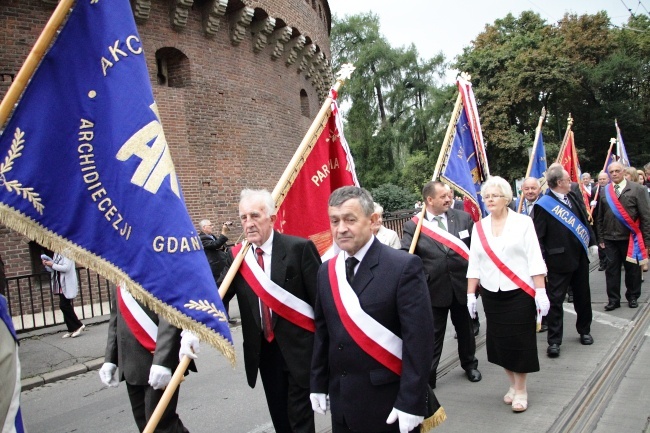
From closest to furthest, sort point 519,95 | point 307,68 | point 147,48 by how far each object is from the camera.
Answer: point 147,48 → point 307,68 → point 519,95

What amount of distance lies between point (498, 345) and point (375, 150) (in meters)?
38.1

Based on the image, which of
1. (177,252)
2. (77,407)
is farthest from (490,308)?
(77,407)

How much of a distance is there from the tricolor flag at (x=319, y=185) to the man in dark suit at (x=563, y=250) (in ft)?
9.34

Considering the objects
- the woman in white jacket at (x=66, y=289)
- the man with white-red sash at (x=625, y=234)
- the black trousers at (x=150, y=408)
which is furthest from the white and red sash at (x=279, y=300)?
the woman in white jacket at (x=66, y=289)

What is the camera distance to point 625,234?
8.34 m

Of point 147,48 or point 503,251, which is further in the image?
point 147,48

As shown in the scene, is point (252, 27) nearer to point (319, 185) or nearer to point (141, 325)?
point (319, 185)

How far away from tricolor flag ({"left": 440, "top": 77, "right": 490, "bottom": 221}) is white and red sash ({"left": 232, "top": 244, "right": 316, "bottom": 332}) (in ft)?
10.4

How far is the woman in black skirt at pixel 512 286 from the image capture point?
15.6 feet

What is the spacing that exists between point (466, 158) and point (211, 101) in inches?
457

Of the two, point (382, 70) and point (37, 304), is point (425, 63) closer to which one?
point (382, 70)

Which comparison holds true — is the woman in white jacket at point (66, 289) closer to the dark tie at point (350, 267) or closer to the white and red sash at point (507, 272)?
the white and red sash at point (507, 272)

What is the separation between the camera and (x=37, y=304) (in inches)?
483

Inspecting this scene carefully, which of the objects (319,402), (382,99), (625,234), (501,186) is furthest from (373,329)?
(382,99)
